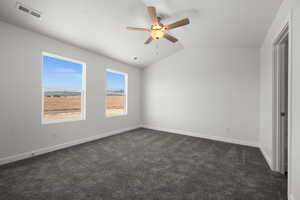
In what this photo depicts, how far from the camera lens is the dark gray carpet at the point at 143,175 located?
5.72 ft

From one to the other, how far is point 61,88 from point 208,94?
13.8 ft

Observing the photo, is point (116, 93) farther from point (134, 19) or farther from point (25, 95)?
point (134, 19)

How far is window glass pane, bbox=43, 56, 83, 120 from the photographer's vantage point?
3.19 metres

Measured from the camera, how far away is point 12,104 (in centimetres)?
255

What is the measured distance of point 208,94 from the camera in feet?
14.0

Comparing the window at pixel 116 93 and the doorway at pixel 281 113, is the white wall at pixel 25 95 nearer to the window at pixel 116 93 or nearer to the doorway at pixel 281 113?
the window at pixel 116 93

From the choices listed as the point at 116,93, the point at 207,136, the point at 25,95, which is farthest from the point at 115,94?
the point at 207,136

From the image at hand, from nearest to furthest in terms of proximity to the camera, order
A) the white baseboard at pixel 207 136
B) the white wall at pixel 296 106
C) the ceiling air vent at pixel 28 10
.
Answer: the white wall at pixel 296 106 < the ceiling air vent at pixel 28 10 < the white baseboard at pixel 207 136

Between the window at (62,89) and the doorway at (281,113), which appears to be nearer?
the doorway at (281,113)

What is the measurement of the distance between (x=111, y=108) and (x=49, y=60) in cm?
224

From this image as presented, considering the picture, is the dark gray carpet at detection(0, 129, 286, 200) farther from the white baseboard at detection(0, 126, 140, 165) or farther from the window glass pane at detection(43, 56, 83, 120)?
the window glass pane at detection(43, 56, 83, 120)

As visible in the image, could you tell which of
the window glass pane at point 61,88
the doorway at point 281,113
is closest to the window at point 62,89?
the window glass pane at point 61,88

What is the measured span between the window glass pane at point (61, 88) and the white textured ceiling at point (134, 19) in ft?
2.14

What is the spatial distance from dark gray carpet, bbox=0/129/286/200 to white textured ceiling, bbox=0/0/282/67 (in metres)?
2.64
